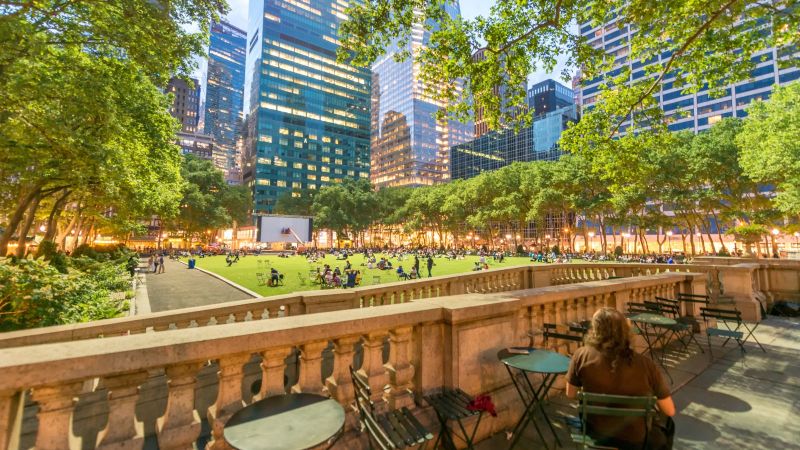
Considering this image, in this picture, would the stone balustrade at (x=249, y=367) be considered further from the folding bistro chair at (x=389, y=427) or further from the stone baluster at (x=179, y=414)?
the folding bistro chair at (x=389, y=427)

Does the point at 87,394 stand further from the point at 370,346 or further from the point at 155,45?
the point at 155,45

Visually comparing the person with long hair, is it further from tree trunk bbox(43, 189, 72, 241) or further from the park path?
tree trunk bbox(43, 189, 72, 241)

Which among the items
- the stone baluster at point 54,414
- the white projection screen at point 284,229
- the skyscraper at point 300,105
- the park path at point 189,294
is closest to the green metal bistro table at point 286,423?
the stone baluster at point 54,414

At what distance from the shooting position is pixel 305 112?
123m

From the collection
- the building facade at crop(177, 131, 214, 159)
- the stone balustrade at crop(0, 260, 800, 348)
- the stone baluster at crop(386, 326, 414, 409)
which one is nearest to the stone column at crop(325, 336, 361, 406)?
the stone baluster at crop(386, 326, 414, 409)

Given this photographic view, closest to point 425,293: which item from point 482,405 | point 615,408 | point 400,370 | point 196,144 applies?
point 400,370

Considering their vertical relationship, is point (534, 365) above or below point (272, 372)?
below

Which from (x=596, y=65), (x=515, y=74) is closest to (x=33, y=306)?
(x=515, y=74)

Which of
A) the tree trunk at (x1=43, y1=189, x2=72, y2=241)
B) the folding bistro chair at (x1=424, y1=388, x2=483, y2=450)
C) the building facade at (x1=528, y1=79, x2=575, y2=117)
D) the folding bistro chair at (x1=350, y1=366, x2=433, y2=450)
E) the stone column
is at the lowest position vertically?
the folding bistro chair at (x1=424, y1=388, x2=483, y2=450)

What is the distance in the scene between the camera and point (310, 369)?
2980mm

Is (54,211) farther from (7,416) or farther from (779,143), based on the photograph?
(779,143)

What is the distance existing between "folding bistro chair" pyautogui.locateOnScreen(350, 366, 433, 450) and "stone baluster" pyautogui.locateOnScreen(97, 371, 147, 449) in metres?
1.54

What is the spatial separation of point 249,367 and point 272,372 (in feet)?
8.94

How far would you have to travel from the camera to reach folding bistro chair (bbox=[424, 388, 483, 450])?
3068 millimetres
